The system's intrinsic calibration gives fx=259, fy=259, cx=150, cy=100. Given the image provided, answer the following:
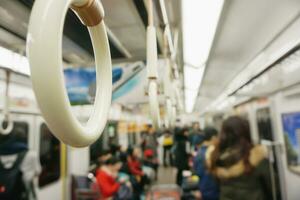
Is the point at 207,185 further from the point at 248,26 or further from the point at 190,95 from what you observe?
the point at 190,95

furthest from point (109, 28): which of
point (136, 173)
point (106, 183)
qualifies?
point (136, 173)

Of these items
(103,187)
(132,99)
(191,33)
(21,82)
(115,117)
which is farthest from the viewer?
(115,117)

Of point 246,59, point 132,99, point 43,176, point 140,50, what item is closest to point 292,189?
point 246,59

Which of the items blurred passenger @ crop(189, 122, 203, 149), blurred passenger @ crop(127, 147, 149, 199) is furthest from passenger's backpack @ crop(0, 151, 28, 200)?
blurred passenger @ crop(189, 122, 203, 149)

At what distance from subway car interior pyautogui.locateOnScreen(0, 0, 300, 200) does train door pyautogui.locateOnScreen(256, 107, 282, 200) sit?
0.08ft

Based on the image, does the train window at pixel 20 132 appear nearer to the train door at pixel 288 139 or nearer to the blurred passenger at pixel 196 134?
the blurred passenger at pixel 196 134

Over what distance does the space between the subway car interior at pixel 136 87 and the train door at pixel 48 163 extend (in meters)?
0.02

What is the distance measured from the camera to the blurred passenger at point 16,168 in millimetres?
2895

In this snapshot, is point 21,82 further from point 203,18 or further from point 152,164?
point 152,164

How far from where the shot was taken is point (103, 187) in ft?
11.6

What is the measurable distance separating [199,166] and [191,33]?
1.43 m

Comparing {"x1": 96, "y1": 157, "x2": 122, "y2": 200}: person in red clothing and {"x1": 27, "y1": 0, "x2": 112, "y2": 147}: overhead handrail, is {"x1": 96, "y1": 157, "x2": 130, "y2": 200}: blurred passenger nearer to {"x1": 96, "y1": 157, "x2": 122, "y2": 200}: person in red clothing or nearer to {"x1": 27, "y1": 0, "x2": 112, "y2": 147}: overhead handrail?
{"x1": 96, "y1": 157, "x2": 122, "y2": 200}: person in red clothing

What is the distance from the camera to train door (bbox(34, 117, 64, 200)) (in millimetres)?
3482

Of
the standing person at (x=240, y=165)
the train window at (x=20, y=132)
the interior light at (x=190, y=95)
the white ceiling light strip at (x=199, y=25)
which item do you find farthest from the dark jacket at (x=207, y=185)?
the interior light at (x=190, y=95)
